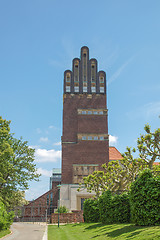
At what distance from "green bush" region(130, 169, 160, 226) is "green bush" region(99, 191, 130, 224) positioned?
4545mm

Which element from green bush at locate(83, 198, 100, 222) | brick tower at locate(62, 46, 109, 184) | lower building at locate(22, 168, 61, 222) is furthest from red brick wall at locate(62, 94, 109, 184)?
green bush at locate(83, 198, 100, 222)

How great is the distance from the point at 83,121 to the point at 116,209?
36717 mm

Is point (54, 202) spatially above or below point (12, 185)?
below

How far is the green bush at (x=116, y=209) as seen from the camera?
18547mm

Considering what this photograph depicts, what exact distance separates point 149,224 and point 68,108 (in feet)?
146

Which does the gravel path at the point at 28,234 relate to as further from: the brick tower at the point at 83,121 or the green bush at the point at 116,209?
the brick tower at the point at 83,121

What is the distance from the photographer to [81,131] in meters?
54.2

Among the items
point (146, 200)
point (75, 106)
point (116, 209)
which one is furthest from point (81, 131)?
point (146, 200)

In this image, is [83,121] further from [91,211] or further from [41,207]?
[91,211]

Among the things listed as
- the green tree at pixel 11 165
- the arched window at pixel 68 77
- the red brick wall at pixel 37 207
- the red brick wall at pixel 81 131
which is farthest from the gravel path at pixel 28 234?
the arched window at pixel 68 77

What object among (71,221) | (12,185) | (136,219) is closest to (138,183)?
(136,219)

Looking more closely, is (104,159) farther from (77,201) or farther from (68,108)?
(68,108)

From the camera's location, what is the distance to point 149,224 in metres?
13.2

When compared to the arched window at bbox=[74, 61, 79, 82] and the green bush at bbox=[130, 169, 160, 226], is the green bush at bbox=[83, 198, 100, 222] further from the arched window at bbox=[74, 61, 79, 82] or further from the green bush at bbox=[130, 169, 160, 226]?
the arched window at bbox=[74, 61, 79, 82]
